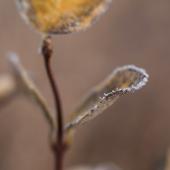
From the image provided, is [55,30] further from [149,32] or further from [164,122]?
[149,32]

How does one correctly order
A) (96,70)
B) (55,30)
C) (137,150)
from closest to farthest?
1. (55,30)
2. (137,150)
3. (96,70)

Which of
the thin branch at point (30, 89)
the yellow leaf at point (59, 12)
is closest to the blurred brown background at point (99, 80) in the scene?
the thin branch at point (30, 89)

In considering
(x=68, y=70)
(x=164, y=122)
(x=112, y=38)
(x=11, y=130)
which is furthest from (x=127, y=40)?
(x=11, y=130)

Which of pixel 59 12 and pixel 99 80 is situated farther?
pixel 99 80

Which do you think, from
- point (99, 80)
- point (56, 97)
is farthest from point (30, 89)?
point (99, 80)

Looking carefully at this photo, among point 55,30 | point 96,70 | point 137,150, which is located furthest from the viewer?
point 96,70

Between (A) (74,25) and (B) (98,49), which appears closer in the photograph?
(A) (74,25)

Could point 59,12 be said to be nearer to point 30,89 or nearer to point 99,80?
point 30,89
